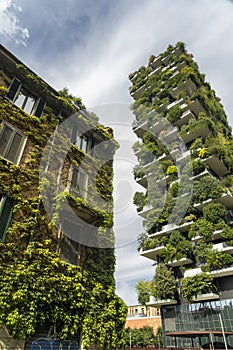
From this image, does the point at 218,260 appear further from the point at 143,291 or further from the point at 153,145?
the point at 153,145

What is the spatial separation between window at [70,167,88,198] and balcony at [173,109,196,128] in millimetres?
22219

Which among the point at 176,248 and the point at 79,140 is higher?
the point at 79,140

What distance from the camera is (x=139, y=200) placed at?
2952cm

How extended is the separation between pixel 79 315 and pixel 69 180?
5550mm

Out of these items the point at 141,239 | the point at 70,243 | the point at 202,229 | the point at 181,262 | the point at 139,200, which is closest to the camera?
the point at 70,243

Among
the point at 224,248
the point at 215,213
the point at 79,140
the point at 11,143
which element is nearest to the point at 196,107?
the point at 215,213

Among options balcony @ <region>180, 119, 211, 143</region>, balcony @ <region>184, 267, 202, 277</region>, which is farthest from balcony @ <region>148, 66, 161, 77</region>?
balcony @ <region>184, 267, 202, 277</region>

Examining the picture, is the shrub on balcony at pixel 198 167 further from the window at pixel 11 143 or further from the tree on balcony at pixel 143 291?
the window at pixel 11 143

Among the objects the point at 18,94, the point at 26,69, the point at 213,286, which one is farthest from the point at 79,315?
the point at 213,286

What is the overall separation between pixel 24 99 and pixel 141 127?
25.6 metres

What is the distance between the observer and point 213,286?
19.9 metres

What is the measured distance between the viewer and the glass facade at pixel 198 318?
19.3m

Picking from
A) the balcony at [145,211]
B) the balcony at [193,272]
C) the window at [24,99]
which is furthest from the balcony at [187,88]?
the window at [24,99]

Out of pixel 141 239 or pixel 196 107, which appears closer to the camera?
pixel 141 239
